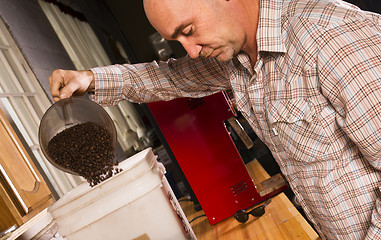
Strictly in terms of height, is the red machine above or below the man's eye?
below

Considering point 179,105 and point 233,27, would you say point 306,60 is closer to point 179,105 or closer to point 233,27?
point 233,27

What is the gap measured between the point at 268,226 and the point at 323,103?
0.59 metres

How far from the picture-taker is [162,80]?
132cm

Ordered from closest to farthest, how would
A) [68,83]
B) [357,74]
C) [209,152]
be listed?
[357,74]
[68,83]
[209,152]

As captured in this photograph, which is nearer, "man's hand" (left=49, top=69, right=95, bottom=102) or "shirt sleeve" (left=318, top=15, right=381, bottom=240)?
"shirt sleeve" (left=318, top=15, right=381, bottom=240)

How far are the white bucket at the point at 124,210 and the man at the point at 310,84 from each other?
36 centimetres

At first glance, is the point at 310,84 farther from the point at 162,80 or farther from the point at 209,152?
the point at 209,152

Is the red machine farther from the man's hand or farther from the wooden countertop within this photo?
the man's hand

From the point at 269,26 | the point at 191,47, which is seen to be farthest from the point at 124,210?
the point at 269,26

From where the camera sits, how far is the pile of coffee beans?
0.85 metres

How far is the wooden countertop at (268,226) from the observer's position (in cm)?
108

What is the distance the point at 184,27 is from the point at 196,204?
3.67 feet

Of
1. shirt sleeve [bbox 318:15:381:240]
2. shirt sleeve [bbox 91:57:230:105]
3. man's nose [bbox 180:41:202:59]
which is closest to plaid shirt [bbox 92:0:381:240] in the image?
shirt sleeve [bbox 318:15:381:240]

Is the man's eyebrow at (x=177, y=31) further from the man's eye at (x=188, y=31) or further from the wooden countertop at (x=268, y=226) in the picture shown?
the wooden countertop at (x=268, y=226)
